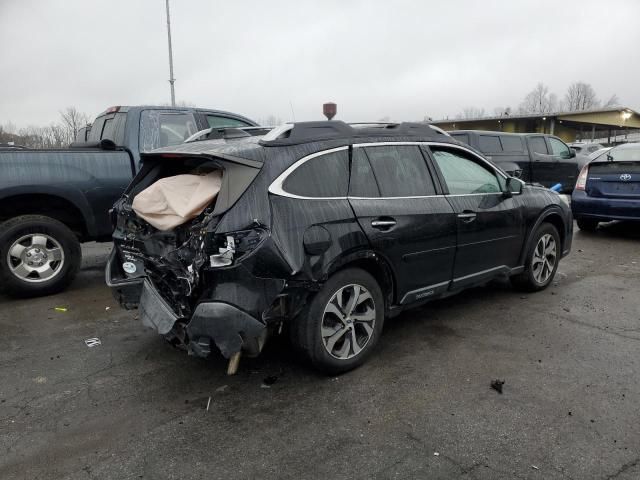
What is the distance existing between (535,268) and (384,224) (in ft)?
8.36

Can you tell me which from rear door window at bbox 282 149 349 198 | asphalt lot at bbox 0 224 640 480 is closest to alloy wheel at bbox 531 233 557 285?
asphalt lot at bbox 0 224 640 480

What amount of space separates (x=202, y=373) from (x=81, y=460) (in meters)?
1.11

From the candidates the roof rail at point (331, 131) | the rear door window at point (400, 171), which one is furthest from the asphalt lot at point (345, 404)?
the roof rail at point (331, 131)

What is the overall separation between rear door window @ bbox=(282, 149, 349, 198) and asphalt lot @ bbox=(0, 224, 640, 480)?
132 cm

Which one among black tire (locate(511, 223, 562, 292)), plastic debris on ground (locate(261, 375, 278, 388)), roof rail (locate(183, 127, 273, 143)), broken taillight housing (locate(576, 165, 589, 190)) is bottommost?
plastic debris on ground (locate(261, 375, 278, 388))

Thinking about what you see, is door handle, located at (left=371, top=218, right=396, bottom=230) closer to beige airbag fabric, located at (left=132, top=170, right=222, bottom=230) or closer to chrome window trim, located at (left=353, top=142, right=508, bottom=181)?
chrome window trim, located at (left=353, top=142, right=508, bottom=181)

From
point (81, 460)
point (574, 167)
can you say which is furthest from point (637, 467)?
point (574, 167)

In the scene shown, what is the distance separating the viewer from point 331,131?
3.79m

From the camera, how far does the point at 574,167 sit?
13562mm

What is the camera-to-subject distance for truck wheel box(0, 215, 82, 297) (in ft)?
17.5

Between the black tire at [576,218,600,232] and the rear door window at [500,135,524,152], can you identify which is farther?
the rear door window at [500,135,524,152]

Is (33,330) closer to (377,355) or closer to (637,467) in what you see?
(377,355)

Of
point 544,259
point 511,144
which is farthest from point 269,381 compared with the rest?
point 511,144

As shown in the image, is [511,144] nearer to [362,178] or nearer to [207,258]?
[362,178]
